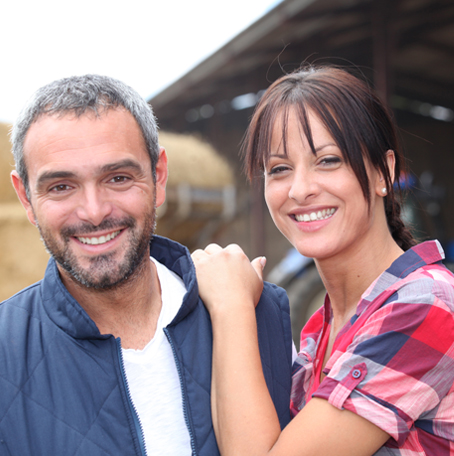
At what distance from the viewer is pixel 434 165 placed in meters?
11.3

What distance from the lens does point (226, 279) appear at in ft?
5.36

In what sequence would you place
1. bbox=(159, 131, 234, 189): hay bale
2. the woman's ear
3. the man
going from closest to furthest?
the man < the woman's ear < bbox=(159, 131, 234, 189): hay bale

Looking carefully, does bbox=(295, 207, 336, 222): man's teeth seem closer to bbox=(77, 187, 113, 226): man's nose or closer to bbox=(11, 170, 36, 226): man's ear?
bbox=(77, 187, 113, 226): man's nose

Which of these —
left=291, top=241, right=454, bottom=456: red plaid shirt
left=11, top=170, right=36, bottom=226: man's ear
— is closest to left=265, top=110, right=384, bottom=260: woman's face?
left=291, top=241, right=454, bottom=456: red plaid shirt

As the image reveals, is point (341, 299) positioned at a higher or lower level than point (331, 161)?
lower

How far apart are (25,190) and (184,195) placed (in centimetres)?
300

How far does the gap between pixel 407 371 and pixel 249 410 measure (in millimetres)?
450

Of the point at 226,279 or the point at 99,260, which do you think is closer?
the point at 99,260

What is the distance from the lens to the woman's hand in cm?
157

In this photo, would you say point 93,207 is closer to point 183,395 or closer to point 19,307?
point 19,307

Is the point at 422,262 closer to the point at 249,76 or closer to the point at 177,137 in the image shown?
the point at 177,137

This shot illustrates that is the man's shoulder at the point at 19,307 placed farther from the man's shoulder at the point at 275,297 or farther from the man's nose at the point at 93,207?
the man's shoulder at the point at 275,297

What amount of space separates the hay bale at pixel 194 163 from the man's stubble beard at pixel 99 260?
9.70ft

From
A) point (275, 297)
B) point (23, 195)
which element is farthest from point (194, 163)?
point (23, 195)
